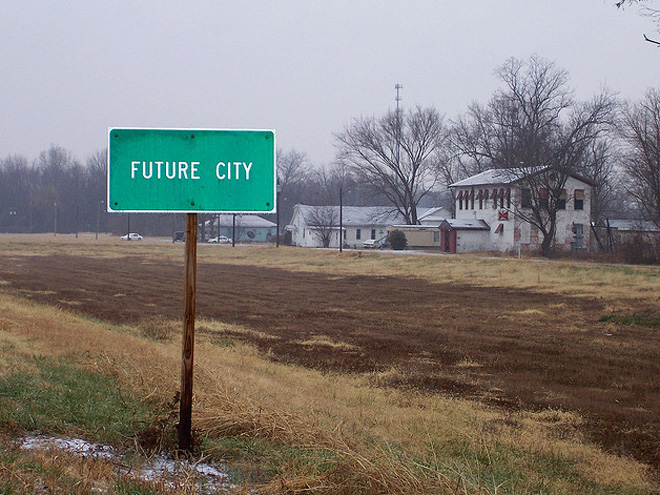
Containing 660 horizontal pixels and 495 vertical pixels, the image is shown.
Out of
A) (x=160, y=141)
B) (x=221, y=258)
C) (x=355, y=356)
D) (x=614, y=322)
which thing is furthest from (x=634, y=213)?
(x=160, y=141)

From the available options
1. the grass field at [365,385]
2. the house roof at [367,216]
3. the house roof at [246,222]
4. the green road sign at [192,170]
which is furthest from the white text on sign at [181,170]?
the house roof at [246,222]

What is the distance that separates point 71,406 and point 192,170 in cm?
276

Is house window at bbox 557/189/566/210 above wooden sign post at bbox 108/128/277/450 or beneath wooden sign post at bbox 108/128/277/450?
above

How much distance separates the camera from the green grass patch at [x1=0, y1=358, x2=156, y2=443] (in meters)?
6.41

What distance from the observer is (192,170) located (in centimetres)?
593

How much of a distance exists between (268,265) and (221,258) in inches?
434

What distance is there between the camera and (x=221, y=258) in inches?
2653

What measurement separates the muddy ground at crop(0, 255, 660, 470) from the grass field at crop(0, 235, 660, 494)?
2.7 inches

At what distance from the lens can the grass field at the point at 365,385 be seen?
6.19 meters

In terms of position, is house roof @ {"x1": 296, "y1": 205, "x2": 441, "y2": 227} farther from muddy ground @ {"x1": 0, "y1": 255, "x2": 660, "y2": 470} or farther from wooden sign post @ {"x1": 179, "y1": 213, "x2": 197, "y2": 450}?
wooden sign post @ {"x1": 179, "y1": 213, "x2": 197, "y2": 450}

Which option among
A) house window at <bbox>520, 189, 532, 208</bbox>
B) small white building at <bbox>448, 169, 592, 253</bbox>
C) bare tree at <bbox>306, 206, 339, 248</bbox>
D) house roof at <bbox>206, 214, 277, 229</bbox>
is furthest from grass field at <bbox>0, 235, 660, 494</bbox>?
house roof at <bbox>206, 214, 277, 229</bbox>

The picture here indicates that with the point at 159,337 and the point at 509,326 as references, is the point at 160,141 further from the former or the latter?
the point at 509,326

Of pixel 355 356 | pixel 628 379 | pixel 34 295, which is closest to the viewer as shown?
pixel 628 379

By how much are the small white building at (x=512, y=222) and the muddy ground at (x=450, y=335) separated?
25135 millimetres
